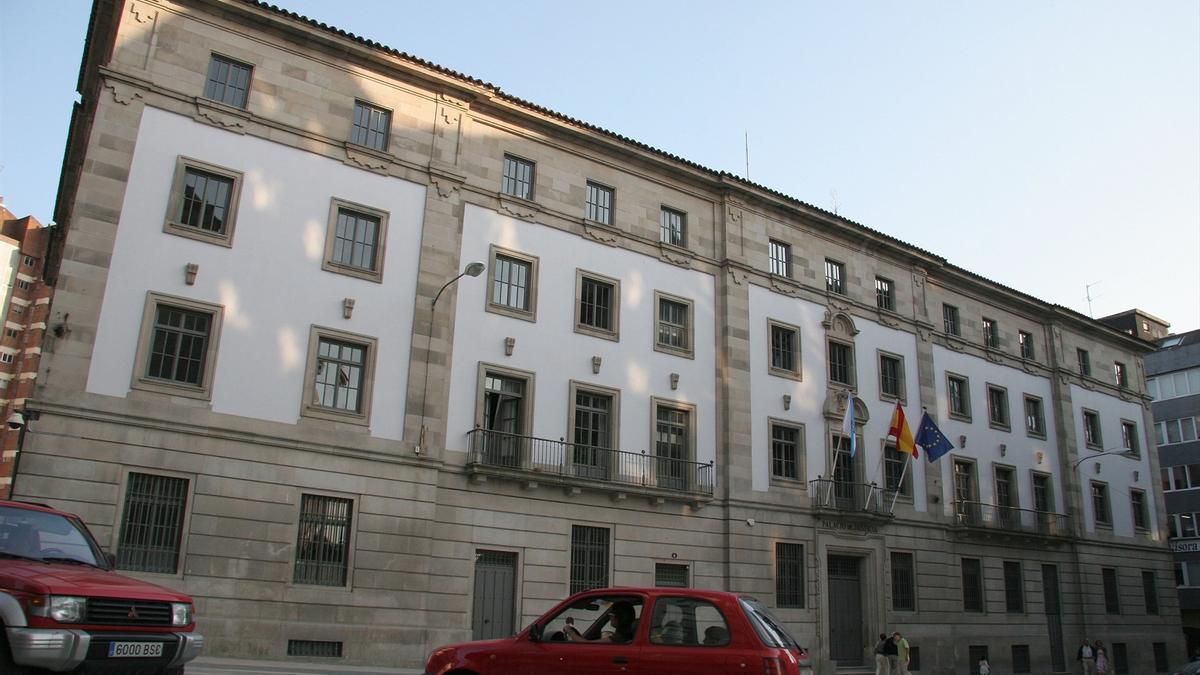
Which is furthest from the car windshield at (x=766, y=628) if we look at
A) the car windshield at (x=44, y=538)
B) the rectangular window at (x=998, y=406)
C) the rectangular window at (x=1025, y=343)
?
the rectangular window at (x=1025, y=343)

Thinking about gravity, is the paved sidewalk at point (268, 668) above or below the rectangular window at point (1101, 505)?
below

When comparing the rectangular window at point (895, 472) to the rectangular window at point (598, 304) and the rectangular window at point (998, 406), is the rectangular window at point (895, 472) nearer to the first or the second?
the rectangular window at point (998, 406)

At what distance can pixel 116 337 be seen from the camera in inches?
785

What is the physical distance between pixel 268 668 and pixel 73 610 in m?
10.7

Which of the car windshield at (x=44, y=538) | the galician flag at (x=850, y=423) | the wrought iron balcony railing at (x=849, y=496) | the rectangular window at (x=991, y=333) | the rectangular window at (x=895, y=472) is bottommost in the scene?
the car windshield at (x=44, y=538)

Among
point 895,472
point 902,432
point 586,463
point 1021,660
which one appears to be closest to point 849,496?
point 902,432

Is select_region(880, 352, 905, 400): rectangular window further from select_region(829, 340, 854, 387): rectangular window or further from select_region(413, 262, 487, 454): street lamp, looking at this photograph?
select_region(413, 262, 487, 454): street lamp

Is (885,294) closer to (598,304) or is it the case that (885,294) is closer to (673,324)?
(673,324)

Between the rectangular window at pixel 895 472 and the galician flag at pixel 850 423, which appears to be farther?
the rectangular window at pixel 895 472

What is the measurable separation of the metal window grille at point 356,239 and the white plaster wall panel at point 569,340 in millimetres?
2366

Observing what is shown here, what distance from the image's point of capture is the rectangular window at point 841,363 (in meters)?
32.7

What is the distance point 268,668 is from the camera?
18281mm

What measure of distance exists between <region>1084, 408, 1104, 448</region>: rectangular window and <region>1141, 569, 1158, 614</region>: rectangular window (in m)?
6.37

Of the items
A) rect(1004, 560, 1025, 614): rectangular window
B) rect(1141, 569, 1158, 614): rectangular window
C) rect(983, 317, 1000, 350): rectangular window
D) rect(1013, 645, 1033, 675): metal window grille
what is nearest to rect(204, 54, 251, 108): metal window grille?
rect(983, 317, 1000, 350): rectangular window
